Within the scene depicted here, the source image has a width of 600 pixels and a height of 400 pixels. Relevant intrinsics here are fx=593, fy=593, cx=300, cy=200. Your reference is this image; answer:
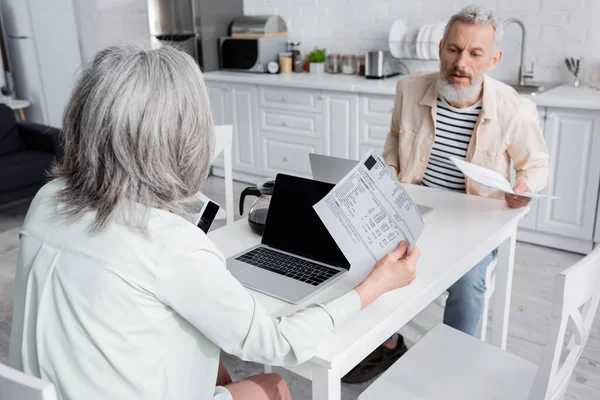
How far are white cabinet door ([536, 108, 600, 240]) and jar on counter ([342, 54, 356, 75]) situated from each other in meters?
1.59

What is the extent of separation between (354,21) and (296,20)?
1.78ft

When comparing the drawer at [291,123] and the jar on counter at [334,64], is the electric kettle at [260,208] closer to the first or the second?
the drawer at [291,123]

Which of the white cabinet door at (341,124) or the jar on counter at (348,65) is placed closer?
the white cabinet door at (341,124)

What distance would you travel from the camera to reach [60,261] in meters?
0.99

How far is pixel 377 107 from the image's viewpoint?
12.2ft

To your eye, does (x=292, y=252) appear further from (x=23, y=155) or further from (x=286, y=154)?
(x=23, y=155)

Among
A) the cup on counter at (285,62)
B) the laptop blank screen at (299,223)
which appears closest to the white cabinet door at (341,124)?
the cup on counter at (285,62)

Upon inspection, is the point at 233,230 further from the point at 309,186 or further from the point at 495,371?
the point at 495,371

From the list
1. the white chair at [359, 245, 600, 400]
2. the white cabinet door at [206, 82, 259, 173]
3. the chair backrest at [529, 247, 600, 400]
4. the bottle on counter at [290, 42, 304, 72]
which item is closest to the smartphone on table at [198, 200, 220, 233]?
the white chair at [359, 245, 600, 400]

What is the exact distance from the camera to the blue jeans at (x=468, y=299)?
196 cm

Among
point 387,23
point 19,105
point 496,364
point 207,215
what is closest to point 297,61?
point 387,23

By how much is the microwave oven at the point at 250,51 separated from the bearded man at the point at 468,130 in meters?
2.41

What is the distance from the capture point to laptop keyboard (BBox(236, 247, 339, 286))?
1.39 metres

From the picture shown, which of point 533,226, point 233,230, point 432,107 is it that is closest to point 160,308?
point 233,230
